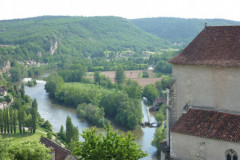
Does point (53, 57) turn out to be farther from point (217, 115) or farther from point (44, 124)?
point (217, 115)

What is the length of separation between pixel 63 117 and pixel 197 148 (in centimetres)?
4581

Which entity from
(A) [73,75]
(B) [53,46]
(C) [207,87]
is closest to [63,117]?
(A) [73,75]

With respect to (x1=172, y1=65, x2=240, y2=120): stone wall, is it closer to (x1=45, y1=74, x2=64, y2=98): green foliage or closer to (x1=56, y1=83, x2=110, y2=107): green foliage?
(x1=56, y1=83, x2=110, y2=107): green foliage

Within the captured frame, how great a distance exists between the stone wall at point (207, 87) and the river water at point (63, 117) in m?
20.4

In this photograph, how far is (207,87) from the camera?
907 inches

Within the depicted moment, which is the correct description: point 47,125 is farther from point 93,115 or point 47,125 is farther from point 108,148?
point 108,148

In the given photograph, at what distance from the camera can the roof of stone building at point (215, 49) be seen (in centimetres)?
2208

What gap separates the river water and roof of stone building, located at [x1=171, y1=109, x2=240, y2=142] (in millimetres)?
21189

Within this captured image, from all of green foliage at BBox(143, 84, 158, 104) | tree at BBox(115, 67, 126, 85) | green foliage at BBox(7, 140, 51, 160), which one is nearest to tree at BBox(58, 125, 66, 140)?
green foliage at BBox(7, 140, 51, 160)

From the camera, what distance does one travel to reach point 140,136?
54.4 meters

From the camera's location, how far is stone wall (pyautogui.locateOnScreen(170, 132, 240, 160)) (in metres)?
20.7

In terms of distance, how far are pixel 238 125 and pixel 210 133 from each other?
1.74m

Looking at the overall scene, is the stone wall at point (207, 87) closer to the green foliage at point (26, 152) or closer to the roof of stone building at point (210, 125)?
the roof of stone building at point (210, 125)

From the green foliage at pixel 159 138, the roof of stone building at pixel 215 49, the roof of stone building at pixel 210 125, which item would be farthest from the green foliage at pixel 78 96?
the roof of stone building at pixel 210 125
